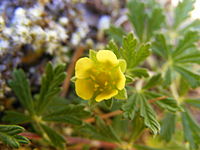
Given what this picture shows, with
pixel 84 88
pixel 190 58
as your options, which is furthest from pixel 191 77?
pixel 84 88

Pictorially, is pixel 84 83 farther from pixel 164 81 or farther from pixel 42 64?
pixel 42 64

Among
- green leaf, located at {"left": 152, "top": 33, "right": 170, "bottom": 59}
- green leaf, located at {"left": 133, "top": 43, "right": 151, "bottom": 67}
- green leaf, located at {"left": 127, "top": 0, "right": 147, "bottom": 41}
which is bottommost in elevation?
green leaf, located at {"left": 133, "top": 43, "right": 151, "bottom": 67}

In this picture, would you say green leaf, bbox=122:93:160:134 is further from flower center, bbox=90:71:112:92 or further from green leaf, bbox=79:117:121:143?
green leaf, bbox=79:117:121:143

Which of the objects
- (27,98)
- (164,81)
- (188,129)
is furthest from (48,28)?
(188,129)

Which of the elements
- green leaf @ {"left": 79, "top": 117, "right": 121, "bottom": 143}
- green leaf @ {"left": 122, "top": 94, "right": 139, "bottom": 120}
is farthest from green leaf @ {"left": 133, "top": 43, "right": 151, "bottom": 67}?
green leaf @ {"left": 79, "top": 117, "right": 121, "bottom": 143}

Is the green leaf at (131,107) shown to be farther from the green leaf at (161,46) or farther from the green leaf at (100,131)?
the green leaf at (161,46)

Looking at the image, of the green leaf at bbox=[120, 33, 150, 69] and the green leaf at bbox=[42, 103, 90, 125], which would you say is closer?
the green leaf at bbox=[120, 33, 150, 69]
